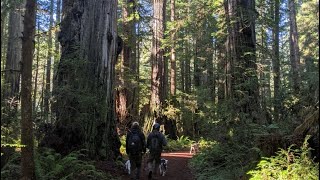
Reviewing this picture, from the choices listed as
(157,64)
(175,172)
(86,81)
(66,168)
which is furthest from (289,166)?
→ (157,64)

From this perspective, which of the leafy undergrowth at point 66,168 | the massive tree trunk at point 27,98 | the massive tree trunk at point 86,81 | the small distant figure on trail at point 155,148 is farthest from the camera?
the small distant figure on trail at point 155,148

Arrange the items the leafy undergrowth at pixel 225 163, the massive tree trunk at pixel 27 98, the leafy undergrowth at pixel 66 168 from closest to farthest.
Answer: the massive tree trunk at pixel 27 98, the leafy undergrowth at pixel 66 168, the leafy undergrowth at pixel 225 163

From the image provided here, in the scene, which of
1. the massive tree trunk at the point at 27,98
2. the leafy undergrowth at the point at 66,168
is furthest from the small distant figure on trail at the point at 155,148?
the massive tree trunk at the point at 27,98

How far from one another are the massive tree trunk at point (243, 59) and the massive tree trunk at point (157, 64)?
8.67m

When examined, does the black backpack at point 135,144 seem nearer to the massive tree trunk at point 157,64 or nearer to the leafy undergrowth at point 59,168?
the leafy undergrowth at point 59,168

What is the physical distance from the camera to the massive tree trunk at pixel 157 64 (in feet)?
63.4

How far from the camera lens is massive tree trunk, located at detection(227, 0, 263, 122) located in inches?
397

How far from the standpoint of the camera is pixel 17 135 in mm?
6883

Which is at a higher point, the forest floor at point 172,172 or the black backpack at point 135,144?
the black backpack at point 135,144

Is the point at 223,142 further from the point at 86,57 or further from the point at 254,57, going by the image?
the point at 86,57

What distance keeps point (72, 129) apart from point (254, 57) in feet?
18.8

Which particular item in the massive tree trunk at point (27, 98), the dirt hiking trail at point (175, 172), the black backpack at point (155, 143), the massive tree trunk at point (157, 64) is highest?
the massive tree trunk at point (157, 64)

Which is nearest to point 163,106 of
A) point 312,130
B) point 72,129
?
point 72,129

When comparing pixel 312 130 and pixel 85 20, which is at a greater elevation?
pixel 85 20
